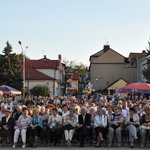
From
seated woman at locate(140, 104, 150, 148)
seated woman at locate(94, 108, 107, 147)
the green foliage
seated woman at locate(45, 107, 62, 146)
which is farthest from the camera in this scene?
the green foliage

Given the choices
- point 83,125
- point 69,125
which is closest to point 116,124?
point 83,125

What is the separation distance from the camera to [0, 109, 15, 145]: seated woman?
1427 centimetres

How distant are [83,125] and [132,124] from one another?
1.92m

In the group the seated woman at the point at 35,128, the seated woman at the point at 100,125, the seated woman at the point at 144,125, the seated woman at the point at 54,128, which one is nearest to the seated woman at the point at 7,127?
the seated woman at the point at 35,128

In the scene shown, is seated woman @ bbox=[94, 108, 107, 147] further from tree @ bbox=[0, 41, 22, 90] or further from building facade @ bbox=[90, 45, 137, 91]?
building facade @ bbox=[90, 45, 137, 91]

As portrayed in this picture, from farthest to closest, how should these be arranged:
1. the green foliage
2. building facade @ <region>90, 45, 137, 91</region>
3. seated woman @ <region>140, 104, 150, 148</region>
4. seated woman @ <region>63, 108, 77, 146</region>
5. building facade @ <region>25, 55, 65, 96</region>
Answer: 1. building facade @ <region>90, 45, 137, 91</region>
2. building facade @ <region>25, 55, 65, 96</region>
3. the green foliage
4. seated woman @ <region>63, 108, 77, 146</region>
5. seated woman @ <region>140, 104, 150, 148</region>

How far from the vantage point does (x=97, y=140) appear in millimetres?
14008

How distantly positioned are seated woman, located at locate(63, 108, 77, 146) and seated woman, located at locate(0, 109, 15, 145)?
213 cm

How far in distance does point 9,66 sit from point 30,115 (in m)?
44.8

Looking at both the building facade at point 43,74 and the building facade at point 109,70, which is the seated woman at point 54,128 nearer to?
the building facade at point 43,74

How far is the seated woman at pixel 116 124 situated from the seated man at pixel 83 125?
84 centimetres

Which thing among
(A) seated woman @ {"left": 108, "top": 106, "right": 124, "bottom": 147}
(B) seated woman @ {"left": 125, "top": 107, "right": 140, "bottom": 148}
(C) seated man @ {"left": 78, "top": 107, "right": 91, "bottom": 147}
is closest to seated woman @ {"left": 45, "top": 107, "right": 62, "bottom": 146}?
(C) seated man @ {"left": 78, "top": 107, "right": 91, "bottom": 147}

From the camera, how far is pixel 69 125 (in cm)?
1433

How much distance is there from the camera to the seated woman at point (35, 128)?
14.1m
